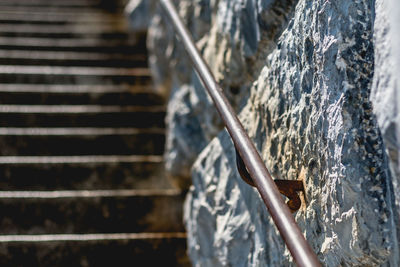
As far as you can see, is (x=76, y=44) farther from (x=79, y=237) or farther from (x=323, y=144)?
(x=323, y=144)

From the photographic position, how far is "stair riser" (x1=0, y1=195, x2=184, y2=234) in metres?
2.38

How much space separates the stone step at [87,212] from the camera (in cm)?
238

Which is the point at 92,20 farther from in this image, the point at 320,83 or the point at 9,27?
the point at 320,83

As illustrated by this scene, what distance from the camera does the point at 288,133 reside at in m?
1.40

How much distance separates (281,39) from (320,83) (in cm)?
30

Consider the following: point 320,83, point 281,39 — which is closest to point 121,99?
point 281,39

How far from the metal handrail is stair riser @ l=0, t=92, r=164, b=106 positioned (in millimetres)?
1564

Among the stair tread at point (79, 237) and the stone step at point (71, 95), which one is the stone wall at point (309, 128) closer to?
the stair tread at point (79, 237)

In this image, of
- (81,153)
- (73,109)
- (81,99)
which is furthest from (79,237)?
(81,99)

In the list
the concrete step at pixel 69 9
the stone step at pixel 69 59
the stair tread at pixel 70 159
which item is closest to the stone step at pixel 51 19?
the concrete step at pixel 69 9

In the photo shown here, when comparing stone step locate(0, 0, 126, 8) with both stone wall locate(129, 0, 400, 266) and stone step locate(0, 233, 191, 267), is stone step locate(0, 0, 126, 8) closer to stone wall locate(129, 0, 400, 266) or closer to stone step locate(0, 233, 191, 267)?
stone wall locate(129, 0, 400, 266)

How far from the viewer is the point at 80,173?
2.65 meters

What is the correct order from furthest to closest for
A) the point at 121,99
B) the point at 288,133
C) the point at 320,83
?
the point at 121,99, the point at 288,133, the point at 320,83

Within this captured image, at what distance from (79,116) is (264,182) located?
204 cm
